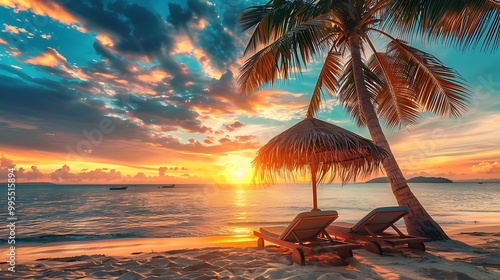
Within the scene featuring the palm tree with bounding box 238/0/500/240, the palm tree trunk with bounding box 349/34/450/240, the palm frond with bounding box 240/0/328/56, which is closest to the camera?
the palm tree with bounding box 238/0/500/240

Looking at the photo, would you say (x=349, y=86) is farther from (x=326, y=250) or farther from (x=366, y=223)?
(x=326, y=250)

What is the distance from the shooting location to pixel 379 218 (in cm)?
568

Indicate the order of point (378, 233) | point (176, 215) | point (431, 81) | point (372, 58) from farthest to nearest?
1. point (176, 215)
2. point (372, 58)
3. point (431, 81)
4. point (378, 233)

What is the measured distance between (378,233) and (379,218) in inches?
27.6

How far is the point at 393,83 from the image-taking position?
9.59 meters

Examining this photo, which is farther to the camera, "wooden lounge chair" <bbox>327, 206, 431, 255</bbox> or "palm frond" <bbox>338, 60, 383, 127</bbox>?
"palm frond" <bbox>338, 60, 383, 127</bbox>

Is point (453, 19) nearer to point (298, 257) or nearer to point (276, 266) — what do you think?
point (298, 257)

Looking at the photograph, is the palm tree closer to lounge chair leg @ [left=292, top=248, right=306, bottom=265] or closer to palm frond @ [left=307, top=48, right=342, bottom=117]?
palm frond @ [left=307, top=48, right=342, bottom=117]

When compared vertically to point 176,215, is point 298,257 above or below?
above

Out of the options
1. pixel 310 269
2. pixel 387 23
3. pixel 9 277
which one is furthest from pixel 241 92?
pixel 9 277

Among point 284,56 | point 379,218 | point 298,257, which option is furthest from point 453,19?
point 298,257

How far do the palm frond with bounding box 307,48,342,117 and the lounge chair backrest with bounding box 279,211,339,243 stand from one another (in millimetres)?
5388

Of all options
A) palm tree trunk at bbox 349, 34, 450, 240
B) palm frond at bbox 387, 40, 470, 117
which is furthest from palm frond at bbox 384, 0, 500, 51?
palm tree trunk at bbox 349, 34, 450, 240

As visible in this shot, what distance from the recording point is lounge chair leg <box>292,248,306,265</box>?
15.5ft
